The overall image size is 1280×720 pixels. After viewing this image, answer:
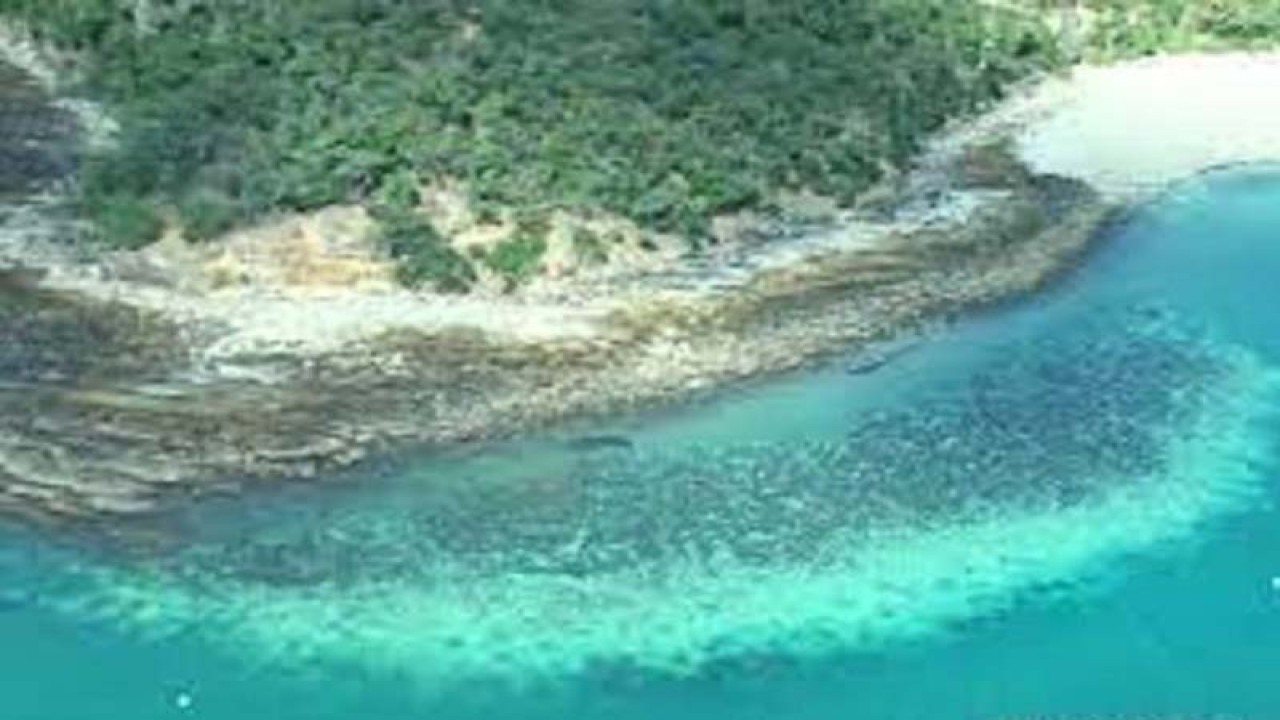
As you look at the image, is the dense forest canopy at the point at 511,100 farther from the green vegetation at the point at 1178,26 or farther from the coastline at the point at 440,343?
the coastline at the point at 440,343

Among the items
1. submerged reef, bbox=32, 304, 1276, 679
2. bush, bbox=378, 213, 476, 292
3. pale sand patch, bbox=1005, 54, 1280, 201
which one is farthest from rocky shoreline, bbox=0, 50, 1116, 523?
pale sand patch, bbox=1005, 54, 1280, 201

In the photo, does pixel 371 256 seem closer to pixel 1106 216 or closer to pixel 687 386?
pixel 687 386

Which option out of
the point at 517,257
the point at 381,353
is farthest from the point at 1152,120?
the point at 381,353

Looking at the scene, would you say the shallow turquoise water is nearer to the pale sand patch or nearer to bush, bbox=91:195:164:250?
bush, bbox=91:195:164:250

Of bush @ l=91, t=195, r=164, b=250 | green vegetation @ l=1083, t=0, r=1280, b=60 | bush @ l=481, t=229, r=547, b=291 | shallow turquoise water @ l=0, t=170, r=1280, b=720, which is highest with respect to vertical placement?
green vegetation @ l=1083, t=0, r=1280, b=60

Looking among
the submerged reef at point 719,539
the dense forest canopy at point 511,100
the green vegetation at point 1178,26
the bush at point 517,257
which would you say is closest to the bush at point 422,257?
the dense forest canopy at point 511,100

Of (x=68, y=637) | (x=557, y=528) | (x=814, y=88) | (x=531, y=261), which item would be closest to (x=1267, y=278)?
(x=814, y=88)
